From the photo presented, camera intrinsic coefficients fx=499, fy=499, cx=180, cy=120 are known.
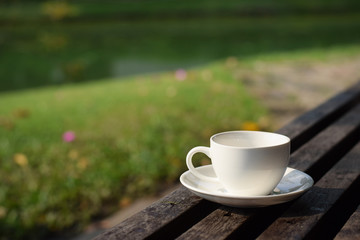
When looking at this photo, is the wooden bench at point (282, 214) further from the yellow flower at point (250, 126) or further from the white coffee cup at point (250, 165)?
the yellow flower at point (250, 126)

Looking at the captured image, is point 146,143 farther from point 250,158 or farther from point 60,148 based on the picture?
point 250,158

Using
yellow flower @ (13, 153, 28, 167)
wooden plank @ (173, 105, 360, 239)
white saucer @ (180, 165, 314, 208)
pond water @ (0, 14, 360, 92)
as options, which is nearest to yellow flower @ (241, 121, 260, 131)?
yellow flower @ (13, 153, 28, 167)

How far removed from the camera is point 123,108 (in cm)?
432

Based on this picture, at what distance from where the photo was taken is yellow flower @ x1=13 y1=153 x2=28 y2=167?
3.26 m

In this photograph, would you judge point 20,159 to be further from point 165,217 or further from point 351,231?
point 351,231

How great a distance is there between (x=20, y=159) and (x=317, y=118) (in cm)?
218

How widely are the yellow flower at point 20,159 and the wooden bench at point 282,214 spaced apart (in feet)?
7.35

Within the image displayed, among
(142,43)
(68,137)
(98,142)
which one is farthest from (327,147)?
(142,43)

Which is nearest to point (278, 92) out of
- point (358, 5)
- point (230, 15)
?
point (230, 15)

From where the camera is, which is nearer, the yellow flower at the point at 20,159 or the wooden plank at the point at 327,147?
the wooden plank at the point at 327,147

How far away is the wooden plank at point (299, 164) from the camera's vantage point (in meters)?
0.96

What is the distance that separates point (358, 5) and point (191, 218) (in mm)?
19779

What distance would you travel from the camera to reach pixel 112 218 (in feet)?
9.16

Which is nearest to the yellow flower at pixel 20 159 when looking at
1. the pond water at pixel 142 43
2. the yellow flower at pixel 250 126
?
the yellow flower at pixel 250 126
